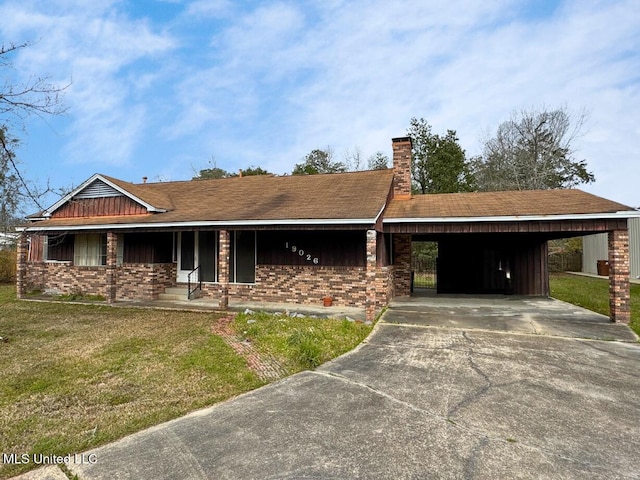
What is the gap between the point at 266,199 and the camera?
38.0ft

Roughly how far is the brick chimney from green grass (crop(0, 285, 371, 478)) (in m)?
6.38

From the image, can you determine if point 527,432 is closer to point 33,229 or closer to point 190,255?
point 190,255

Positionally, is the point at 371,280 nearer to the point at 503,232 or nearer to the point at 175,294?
the point at 503,232

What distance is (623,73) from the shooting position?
15445 mm

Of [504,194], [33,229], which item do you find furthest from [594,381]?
[33,229]

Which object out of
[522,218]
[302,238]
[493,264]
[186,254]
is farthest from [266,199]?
[493,264]

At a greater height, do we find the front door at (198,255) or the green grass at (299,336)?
the front door at (198,255)

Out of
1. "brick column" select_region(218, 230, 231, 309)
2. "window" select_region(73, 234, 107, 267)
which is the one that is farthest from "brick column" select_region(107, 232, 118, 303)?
"brick column" select_region(218, 230, 231, 309)

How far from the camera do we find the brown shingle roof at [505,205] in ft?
28.9

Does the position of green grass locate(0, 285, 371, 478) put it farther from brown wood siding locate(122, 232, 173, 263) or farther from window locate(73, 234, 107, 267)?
window locate(73, 234, 107, 267)

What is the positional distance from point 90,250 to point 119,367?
901 centimetres

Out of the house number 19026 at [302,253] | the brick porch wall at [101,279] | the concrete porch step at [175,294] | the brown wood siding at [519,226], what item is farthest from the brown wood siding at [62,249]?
the brown wood siding at [519,226]

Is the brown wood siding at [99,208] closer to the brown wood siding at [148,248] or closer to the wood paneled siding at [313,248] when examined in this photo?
the brown wood siding at [148,248]

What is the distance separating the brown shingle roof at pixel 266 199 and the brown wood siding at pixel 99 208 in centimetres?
27
